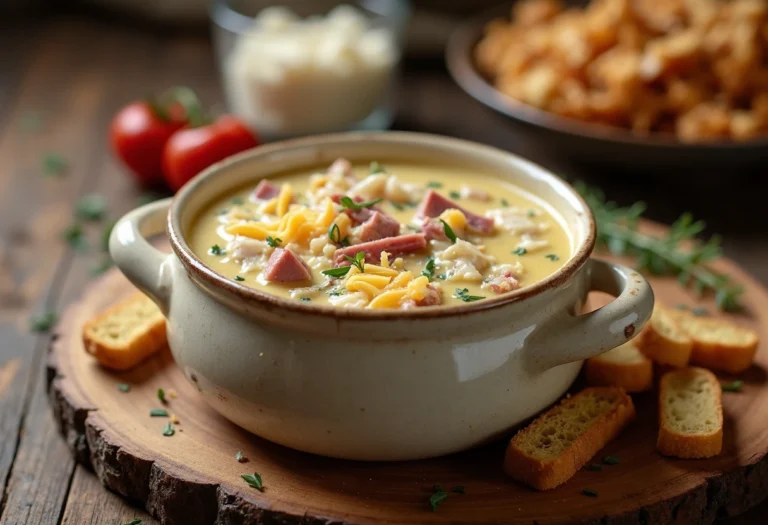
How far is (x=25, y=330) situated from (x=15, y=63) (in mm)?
2999

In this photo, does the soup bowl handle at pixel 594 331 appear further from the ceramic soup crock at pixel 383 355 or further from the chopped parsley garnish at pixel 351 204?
the chopped parsley garnish at pixel 351 204

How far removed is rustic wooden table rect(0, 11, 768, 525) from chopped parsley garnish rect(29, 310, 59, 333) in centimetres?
4

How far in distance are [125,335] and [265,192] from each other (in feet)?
1.95

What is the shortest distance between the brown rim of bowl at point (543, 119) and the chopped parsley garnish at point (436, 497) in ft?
7.50

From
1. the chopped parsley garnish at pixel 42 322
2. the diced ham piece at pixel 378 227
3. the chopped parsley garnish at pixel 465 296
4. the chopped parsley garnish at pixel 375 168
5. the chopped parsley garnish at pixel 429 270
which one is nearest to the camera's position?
the chopped parsley garnish at pixel 465 296

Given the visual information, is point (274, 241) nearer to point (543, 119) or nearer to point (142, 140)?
point (543, 119)

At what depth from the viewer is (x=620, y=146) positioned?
4.12 meters

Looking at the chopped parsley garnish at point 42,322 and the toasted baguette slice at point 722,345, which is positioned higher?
the toasted baguette slice at point 722,345

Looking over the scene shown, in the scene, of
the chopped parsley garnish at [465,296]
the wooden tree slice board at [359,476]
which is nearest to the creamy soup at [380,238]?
the chopped parsley garnish at [465,296]

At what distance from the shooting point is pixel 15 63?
19.0 ft

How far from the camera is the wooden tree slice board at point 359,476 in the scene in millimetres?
2193

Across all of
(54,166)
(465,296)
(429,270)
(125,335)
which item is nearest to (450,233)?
(429,270)

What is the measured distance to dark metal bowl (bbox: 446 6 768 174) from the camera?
405 centimetres

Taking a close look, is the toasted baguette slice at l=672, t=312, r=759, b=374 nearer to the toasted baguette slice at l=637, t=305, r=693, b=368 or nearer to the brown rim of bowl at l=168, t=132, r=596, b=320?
the toasted baguette slice at l=637, t=305, r=693, b=368
